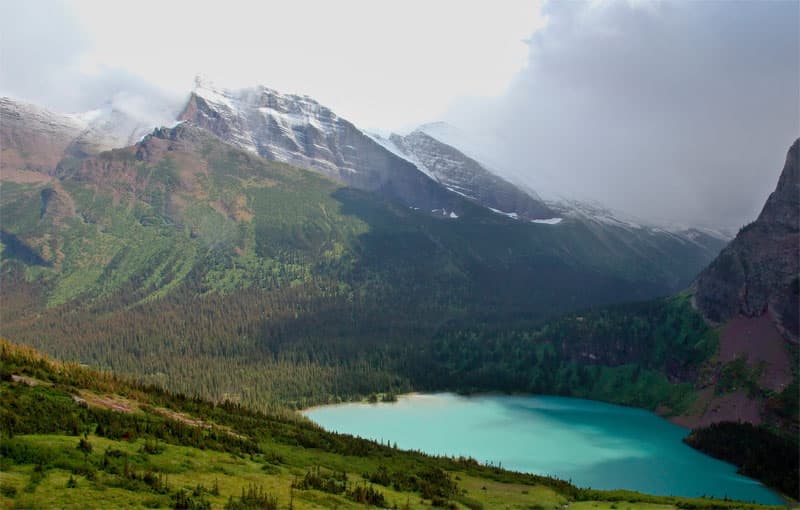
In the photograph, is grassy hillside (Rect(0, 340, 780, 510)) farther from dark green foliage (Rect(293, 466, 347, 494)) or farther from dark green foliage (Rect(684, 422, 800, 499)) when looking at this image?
dark green foliage (Rect(684, 422, 800, 499))

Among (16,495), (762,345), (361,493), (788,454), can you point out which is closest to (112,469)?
(16,495)

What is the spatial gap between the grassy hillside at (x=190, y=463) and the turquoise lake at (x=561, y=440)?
1506 inches

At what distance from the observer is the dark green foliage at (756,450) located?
405ft

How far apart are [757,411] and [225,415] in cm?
14807

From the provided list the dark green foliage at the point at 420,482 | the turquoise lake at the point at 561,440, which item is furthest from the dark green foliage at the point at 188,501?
the turquoise lake at the point at 561,440

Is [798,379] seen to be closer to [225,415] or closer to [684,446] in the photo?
[684,446]

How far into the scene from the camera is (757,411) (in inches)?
6353

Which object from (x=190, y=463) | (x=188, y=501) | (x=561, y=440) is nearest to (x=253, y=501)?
(x=188, y=501)

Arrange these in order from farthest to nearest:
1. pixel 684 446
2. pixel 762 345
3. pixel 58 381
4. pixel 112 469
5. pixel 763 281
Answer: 1. pixel 763 281
2. pixel 762 345
3. pixel 684 446
4. pixel 58 381
5. pixel 112 469

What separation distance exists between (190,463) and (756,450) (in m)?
138

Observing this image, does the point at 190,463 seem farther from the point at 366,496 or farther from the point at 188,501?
the point at 366,496

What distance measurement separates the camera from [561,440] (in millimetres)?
152000

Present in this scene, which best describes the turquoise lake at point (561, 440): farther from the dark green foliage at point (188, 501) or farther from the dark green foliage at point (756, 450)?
the dark green foliage at point (188, 501)

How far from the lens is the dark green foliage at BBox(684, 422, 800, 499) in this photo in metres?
124
